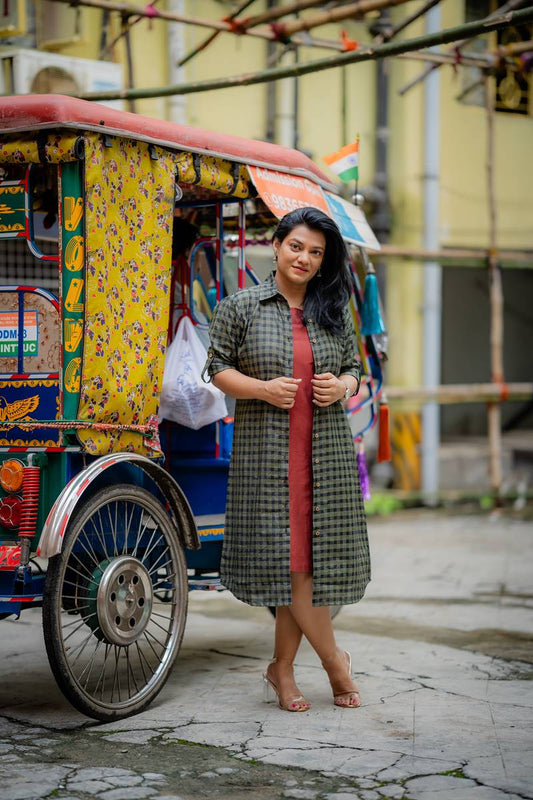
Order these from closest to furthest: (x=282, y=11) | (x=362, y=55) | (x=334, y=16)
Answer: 1. (x=362, y=55)
2. (x=334, y=16)
3. (x=282, y=11)

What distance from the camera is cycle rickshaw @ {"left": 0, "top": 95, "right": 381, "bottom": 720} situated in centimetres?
417

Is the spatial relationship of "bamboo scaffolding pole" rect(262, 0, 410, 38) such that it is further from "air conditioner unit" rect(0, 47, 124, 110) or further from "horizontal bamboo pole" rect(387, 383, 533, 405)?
"horizontal bamboo pole" rect(387, 383, 533, 405)

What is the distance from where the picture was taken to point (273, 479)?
4.38 m

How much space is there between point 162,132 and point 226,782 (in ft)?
8.30

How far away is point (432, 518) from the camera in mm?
10930

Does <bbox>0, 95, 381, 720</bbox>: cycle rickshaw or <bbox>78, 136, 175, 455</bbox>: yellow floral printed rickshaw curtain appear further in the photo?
<bbox>78, 136, 175, 455</bbox>: yellow floral printed rickshaw curtain

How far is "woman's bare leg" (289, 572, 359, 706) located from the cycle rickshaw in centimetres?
57

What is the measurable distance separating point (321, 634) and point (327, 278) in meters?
1.45

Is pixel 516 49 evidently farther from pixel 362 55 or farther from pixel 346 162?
pixel 362 55

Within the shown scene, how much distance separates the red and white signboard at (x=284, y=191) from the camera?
5059mm

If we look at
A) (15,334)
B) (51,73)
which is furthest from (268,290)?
(51,73)

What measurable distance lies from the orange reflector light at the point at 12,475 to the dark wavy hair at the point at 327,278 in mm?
1287

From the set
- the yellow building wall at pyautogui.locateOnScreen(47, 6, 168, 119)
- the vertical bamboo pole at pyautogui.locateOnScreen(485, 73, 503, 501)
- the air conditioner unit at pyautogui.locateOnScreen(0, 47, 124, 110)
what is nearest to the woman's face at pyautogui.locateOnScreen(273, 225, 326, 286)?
the air conditioner unit at pyautogui.locateOnScreen(0, 47, 124, 110)

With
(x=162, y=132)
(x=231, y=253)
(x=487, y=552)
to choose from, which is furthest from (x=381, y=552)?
(x=162, y=132)
